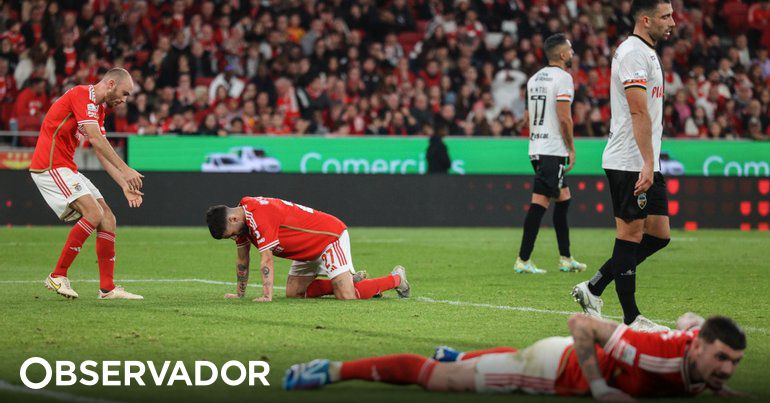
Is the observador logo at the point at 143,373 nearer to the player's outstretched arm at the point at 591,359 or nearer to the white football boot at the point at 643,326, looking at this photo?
the player's outstretched arm at the point at 591,359

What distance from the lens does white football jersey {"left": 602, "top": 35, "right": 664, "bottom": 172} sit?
8102mm

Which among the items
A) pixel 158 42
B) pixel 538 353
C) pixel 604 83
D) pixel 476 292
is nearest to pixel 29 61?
pixel 158 42

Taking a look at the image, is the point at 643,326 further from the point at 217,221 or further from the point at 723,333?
the point at 217,221

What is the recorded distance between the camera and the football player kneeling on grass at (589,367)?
5.46 meters

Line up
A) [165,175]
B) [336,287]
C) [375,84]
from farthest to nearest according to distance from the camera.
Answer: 1. [375,84]
2. [165,175]
3. [336,287]

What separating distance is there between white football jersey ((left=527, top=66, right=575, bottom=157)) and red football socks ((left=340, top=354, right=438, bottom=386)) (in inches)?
308

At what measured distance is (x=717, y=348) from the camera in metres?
5.37

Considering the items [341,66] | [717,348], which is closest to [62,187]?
[717,348]

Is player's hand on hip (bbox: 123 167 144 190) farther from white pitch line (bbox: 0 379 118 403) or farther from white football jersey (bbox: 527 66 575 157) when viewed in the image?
white football jersey (bbox: 527 66 575 157)

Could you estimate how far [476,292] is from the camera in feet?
35.9

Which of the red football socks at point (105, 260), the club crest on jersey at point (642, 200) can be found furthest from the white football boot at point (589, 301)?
the red football socks at point (105, 260)

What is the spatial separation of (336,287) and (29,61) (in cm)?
1416

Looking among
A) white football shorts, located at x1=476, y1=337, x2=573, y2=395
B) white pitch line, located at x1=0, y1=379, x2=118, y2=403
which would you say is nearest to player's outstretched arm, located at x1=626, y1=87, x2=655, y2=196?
white football shorts, located at x1=476, y1=337, x2=573, y2=395

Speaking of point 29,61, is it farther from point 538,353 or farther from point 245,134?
point 538,353
